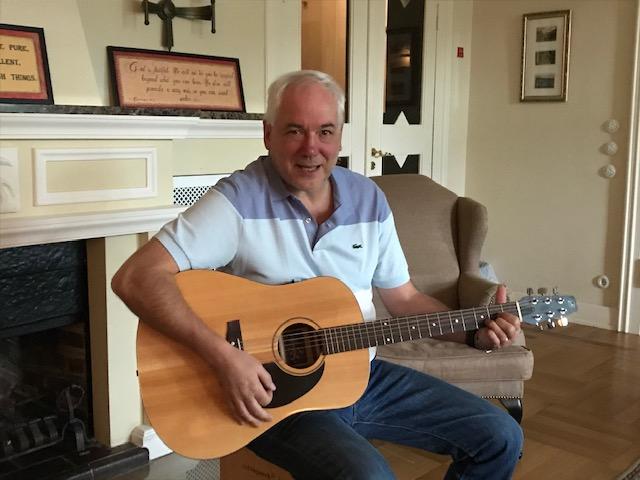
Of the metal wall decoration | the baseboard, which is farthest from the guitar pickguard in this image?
the metal wall decoration

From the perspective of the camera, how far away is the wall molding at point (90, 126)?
1.96m

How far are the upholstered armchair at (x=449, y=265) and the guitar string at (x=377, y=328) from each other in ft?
2.45

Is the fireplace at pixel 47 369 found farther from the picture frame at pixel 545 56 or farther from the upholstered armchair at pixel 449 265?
the picture frame at pixel 545 56

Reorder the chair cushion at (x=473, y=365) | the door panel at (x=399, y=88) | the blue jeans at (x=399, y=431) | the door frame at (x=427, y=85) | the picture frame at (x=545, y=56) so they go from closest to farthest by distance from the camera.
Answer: the blue jeans at (x=399, y=431) → the chair cushion at (x=473, y=365) → the door frame at (x=427, y=85) → the door panel at (x=399, y=88) → the picture frame at (x=545, y=56)

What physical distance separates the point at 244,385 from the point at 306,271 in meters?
0.31

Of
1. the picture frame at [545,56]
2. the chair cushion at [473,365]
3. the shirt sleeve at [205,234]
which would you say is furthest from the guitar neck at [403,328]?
the picture frame at [545,56]

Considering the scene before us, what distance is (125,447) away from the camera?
2393mm

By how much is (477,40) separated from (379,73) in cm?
92

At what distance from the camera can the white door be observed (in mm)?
3738

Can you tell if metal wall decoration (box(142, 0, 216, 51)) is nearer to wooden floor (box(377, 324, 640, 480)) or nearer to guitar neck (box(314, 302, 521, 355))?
guitar neck (box(314, 302, 521, 355))

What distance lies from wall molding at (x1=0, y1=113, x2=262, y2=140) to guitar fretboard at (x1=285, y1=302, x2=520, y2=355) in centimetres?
98

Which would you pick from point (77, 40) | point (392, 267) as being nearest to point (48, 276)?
point (77, 40)

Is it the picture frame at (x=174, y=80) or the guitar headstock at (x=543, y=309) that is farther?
the picture frame at (x=174, y=80)

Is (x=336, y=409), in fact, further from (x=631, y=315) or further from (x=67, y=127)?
(x=631, y=315)
